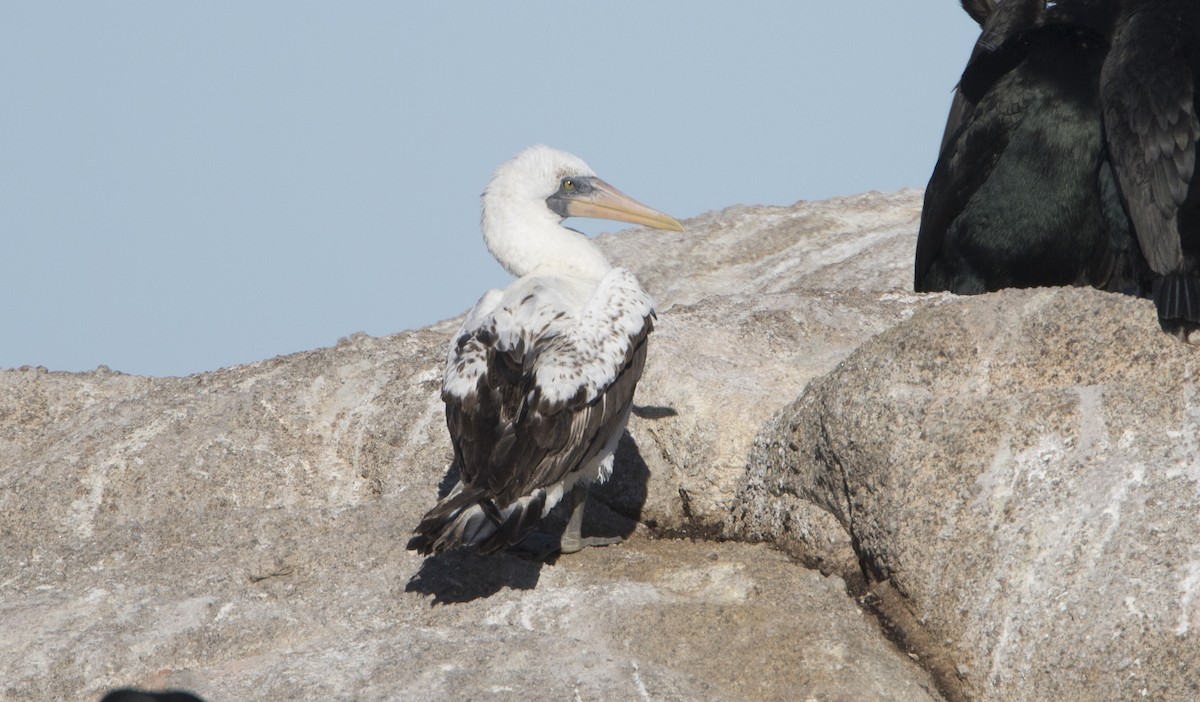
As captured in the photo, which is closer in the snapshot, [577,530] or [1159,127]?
[577,530]

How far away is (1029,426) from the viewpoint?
5203 mm

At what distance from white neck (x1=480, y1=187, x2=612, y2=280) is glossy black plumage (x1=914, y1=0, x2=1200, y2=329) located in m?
2.31

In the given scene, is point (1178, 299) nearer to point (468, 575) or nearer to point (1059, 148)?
point (1059, 148)

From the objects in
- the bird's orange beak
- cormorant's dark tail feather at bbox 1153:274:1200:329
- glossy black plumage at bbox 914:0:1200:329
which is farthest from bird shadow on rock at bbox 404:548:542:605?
glossy black plumage at bbox 914:0:1200:329

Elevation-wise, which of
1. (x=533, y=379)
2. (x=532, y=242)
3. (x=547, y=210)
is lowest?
(x=533, y=379)

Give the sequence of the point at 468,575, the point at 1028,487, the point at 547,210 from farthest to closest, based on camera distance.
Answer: the point at 547,210 → the point at 468,575 → the point at 1028,487

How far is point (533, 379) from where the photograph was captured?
559 cm

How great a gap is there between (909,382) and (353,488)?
2854 millimetres

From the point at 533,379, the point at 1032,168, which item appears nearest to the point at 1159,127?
the point at 1032,168

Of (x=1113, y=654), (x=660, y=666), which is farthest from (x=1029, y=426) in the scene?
A: (x=660, y=666)

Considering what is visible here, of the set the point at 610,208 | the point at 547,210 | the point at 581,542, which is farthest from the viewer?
the point at 610,208

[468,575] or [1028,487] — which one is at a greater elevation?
[1028,487]

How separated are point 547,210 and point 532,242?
0.71 feet

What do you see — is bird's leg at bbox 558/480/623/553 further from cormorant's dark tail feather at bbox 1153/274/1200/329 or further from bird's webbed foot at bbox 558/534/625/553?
cormorant's dark tail feather at bbox 1153/274/1200/329
